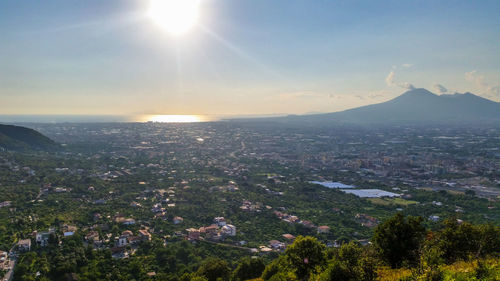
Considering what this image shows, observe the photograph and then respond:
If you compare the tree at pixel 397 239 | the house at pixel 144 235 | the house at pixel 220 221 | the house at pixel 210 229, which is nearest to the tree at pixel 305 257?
the tree at pixel 397 239

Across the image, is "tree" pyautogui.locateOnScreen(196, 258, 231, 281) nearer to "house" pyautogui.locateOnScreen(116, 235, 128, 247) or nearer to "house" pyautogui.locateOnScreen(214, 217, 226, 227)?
"house" pyautogui.locateOnScreen(116, 235, 128, 247)

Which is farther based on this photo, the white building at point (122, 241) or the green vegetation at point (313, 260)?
the white building at point (122, 241)

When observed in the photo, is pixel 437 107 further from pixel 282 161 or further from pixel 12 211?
pixel 12 211

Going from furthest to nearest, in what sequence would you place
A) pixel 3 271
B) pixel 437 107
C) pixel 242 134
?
pixel 437 107
pixel 242 134
pixel 3 271

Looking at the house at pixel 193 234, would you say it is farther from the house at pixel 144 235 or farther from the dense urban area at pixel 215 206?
the house at pixel 144 235

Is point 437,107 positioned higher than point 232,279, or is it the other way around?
point 437,107

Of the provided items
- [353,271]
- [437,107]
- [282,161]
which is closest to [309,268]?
[353,271]

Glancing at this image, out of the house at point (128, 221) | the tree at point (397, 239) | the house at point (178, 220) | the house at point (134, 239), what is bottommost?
the house at point (178, 220)

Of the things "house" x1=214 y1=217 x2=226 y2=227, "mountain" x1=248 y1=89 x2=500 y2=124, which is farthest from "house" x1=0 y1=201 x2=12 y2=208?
"mountain" x1=248 y1=89 x2=500 y2=124
